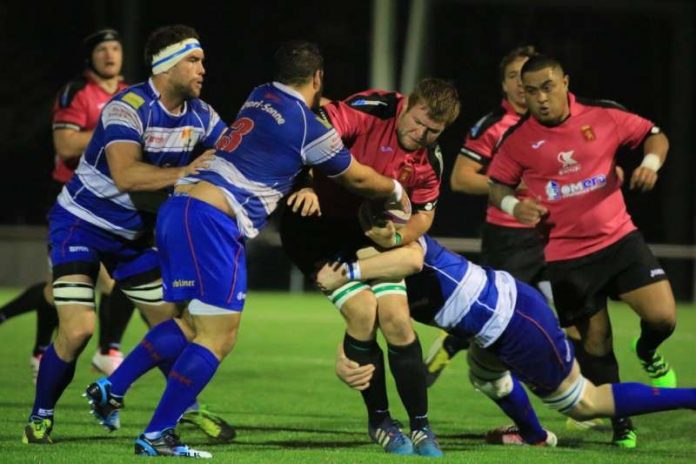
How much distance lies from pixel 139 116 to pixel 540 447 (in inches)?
95.3

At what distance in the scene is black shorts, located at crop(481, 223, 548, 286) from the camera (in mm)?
8625

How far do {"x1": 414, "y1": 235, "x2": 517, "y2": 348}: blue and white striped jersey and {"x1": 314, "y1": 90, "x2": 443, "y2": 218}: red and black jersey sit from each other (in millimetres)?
303

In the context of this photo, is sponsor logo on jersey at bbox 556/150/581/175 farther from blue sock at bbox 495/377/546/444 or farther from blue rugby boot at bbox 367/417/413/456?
blue rugby boot at bbox 367/417/413/456

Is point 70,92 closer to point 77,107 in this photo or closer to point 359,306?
point 77,107

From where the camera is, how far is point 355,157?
249 inches

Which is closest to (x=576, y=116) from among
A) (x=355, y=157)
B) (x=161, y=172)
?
(x=355, y=157)

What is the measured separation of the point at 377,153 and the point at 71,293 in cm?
155

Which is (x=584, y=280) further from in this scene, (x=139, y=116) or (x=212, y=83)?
(x=212, y=83)


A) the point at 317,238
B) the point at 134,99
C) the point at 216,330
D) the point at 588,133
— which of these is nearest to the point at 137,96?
the point at 134,99

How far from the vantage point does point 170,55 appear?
6520 mm

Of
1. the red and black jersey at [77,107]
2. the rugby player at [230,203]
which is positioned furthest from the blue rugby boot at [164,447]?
the red and black jersey at [77,107]

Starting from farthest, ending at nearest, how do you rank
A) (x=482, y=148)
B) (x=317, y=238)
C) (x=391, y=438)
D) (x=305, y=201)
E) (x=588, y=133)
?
1. (x=482, y=148)
2. (x=588, y=133)
3. (x=317, y=238)
4. (x=391, y=438)
5. (x=305, y=201)

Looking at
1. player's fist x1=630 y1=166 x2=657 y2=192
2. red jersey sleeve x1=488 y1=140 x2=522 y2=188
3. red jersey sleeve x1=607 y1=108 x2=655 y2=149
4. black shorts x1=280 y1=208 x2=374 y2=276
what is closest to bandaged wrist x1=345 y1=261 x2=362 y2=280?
black shorts x1=280 y1=208 x2=374 y2=276

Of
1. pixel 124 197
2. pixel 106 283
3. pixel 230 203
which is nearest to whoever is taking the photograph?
pixel 230 203
